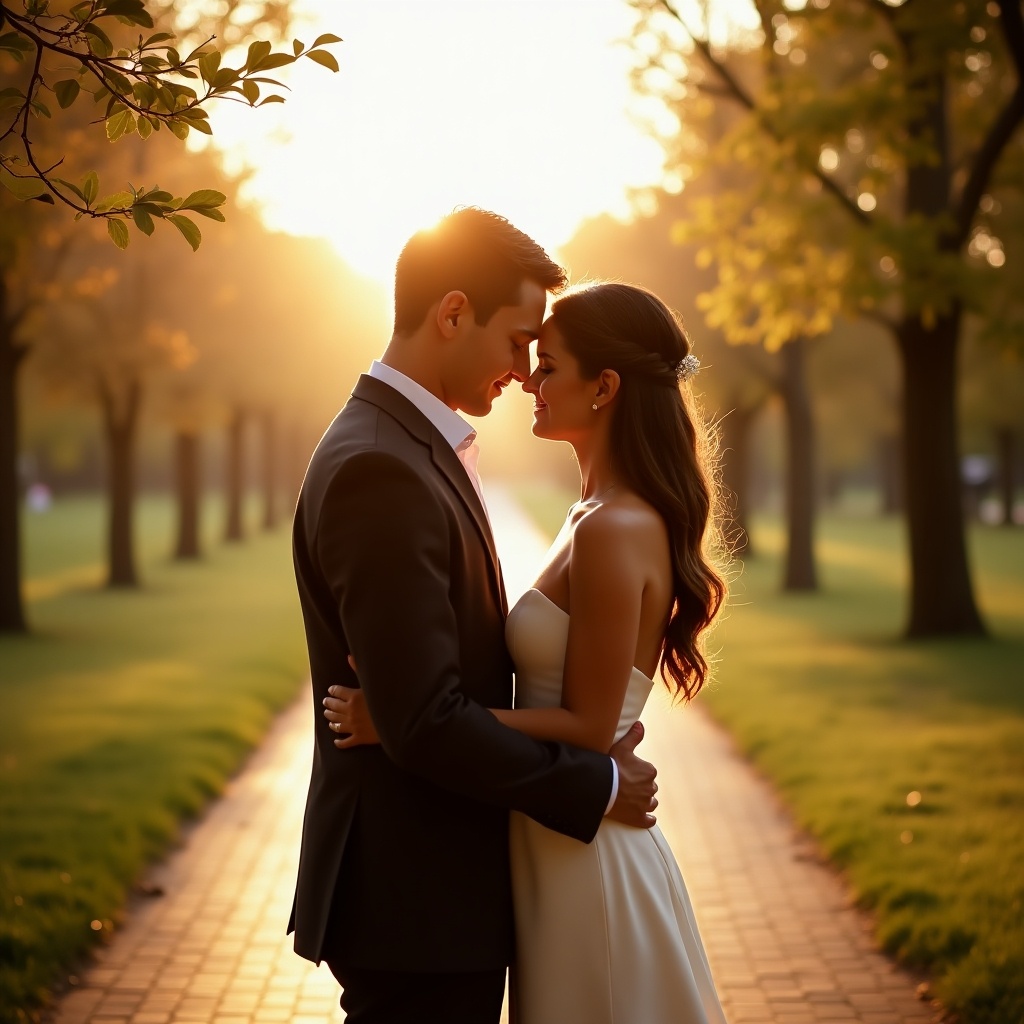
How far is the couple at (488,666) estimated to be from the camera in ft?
8.43

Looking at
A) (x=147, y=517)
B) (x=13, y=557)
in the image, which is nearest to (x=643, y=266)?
(x=13, y=557)

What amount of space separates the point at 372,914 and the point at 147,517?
180 ft

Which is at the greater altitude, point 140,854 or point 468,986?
point 468,986

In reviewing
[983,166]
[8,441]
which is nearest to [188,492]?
[8,441]

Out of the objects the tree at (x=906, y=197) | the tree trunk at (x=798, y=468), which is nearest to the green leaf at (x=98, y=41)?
the tree at (x=906, y=197)

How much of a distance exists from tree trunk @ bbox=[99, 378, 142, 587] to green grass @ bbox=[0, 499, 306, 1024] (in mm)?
496

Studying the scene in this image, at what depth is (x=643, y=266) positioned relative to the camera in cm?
2592

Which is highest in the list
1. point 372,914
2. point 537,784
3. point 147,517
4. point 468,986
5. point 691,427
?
point 691,427

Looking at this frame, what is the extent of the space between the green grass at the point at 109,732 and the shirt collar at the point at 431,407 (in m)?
3.22

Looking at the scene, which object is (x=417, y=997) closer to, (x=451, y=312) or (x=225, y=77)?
(x=451, y=312)

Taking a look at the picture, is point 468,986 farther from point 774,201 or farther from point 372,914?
point 774,201

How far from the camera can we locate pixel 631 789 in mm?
2965

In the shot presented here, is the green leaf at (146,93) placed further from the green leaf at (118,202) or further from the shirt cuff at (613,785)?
the shirt cuff at (613,785)

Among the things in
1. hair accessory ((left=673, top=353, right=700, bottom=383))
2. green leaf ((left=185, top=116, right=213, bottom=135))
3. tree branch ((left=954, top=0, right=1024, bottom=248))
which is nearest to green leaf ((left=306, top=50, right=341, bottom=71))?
green leaf ((left=185, top=116, right=213, bottom=135))
